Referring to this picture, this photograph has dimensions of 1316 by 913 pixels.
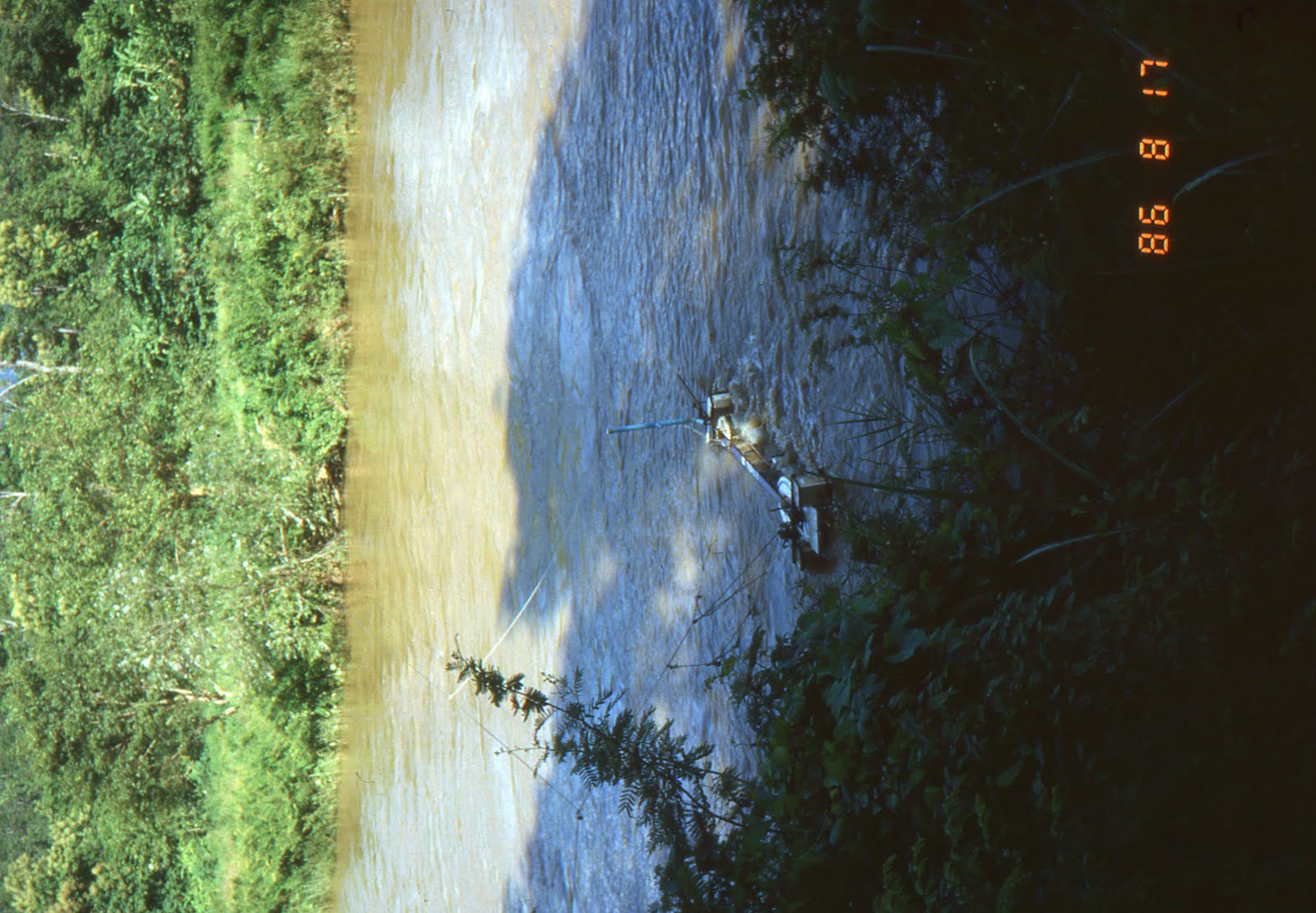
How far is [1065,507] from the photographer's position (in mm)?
2012

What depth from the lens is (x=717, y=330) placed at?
366 centimetres

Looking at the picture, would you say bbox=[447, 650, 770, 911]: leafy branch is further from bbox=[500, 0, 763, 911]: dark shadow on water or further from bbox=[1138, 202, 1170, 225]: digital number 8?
bbox=[1138, 202, 1170, 225]: digital number 8

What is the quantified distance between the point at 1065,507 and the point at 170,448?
26.9 ft

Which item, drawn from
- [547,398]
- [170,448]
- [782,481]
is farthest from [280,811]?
[782,481]

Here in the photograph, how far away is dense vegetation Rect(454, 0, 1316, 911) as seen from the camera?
1768mm

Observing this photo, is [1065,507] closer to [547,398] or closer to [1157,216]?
[1157,216]

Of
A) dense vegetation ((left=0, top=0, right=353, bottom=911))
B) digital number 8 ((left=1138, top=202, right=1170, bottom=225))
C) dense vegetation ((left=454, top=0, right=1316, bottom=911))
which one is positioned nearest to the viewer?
dense vegetation ((left=454, top=0, right=1316, bottom=911))

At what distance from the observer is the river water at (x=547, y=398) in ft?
11.5

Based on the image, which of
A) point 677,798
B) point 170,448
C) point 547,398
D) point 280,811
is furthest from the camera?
point 170,448

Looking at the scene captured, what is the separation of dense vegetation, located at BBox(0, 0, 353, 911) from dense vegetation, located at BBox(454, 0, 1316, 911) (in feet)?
16.0

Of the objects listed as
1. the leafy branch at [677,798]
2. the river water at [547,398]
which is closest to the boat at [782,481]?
the river water at [547,398]

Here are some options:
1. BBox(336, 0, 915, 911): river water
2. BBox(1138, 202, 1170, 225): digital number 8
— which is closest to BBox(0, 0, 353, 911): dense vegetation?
BBox(336, 0, 915, 911): river water

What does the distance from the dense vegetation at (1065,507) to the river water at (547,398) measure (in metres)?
0.48

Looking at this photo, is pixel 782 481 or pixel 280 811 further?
pixel 280 811
